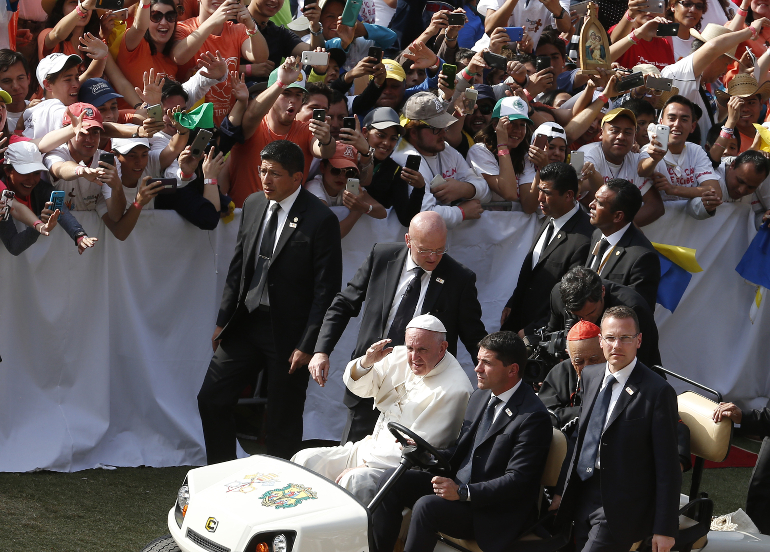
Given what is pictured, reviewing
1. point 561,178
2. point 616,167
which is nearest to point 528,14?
point 616,167

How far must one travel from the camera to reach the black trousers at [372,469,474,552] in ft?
14.2

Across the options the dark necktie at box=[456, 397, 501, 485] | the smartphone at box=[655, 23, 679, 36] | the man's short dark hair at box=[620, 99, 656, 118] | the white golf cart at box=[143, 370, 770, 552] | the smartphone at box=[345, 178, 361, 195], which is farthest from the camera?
the smartphone at box=[655, 23, 679, 36]

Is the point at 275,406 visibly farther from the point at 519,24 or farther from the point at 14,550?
the point at 519,24

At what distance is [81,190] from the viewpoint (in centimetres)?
627

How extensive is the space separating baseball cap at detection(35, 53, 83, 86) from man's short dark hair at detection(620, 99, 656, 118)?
4325mm

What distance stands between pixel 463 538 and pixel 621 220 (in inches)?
103

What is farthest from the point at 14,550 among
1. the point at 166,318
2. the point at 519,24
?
the point at 519,24

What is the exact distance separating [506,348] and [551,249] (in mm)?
1998

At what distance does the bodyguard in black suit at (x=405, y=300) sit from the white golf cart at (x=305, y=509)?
106 centimetres

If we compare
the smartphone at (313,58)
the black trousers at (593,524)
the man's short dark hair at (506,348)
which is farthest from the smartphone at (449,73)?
the black trousers at (593,524)

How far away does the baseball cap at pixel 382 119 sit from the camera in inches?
276

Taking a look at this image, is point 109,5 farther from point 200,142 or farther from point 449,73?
point 449,73

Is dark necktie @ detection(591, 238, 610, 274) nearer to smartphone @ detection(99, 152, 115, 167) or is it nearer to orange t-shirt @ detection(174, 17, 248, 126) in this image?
orange t-shirt @ detection(174, 17, 248, 126)

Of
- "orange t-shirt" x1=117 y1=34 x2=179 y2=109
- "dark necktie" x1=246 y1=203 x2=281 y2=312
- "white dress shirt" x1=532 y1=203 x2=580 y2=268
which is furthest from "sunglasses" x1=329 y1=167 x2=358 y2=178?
"orange t-shirt" x1=117 y1=34 x2=179 y2=109
